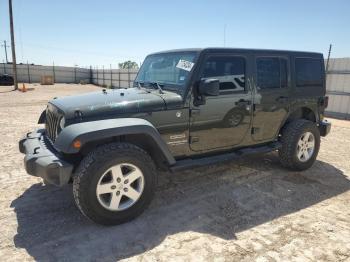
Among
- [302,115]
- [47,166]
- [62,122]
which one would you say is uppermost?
[62,122]

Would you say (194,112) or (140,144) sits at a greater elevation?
(194,112)

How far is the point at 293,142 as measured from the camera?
519 centimetres

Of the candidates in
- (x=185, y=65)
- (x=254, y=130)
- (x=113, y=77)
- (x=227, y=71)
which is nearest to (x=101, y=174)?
(x=185, y=65)

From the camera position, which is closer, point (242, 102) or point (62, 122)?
point (62, 122)

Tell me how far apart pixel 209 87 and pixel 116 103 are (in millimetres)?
1121

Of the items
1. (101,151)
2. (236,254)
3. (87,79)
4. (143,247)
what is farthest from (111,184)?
(87,79)

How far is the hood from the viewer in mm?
3533

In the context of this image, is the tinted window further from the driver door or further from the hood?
the hood

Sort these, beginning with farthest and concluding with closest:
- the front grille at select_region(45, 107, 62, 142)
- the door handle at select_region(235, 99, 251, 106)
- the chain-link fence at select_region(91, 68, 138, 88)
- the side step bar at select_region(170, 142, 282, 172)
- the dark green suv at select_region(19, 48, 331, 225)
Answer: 1. the chain-link fence at select_region(91, 68, 138, 88)
2. the door handle at select_region(235, 99, 251, 106)
3. the side step bar at select_region(170, 142, 282, 172)
4. the front grille at select_region(45, 107, 62, 142)
5. the dark green suv at select_region(19, 48, 331, 225)

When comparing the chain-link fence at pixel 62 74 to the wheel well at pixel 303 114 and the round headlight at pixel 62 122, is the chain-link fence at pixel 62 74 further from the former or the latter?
the round headlight at pixel 62 122

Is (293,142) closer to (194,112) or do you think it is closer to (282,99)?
(282,99)

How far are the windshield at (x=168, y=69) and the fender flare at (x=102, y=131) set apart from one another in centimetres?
82

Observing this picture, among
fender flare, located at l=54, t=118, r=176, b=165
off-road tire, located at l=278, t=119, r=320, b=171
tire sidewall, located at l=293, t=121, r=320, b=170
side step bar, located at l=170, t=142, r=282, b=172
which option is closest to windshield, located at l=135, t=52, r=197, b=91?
fender flare, located at l=54, t=118, r=176, b=165

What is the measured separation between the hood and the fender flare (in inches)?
6.5
